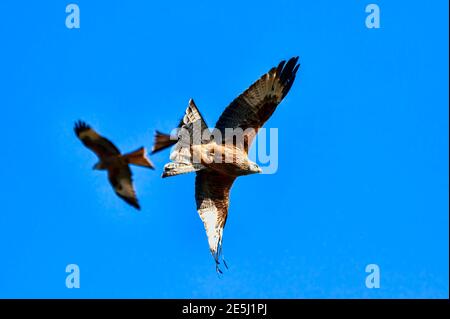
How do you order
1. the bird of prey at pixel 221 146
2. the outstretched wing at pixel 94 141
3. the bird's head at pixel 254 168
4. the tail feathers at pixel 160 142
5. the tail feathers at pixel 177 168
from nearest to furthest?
1. the outstretched wing at pixel 94 141
2. the tail feathers at pixel 160 142
3. the tail feathers at pixel 177 168
4. the bird of prey at pixel 221 146
5. the bird's head at pixel 254 168

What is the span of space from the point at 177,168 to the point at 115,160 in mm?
2738

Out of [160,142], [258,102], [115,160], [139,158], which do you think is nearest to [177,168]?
[160,142]

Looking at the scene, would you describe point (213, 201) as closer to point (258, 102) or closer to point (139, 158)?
point (258, 102)

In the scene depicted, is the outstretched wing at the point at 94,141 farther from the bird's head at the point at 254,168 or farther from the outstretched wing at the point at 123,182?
the bird's head at the point at 254,168

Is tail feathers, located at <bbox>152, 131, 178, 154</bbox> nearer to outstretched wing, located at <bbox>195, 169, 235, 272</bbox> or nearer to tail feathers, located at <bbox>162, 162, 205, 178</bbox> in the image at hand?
tail feathers, located at <bbox>162, 162, 205, 178</bbox>

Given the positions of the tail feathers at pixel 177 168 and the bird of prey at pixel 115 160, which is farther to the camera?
the tail feathers at pixel 177 168

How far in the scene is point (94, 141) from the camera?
11.7 metres

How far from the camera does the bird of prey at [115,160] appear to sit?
1167 centimetres

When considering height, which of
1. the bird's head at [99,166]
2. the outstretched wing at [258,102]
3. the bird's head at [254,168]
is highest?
the outstretched wing at [258,102]

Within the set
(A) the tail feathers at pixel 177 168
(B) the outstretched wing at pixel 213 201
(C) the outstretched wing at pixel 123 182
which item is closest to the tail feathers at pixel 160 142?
(C) the outstretched wing at pixel 123 182

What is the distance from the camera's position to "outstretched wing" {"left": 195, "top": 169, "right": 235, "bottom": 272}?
1603cm

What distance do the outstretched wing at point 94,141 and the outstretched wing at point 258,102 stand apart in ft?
13.1
